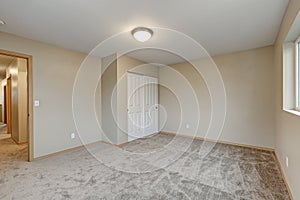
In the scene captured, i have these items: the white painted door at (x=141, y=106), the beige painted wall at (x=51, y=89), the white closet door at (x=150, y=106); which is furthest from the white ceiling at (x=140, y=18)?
the white closet door at (x=150, y=106)

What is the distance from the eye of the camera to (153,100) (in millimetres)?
4793

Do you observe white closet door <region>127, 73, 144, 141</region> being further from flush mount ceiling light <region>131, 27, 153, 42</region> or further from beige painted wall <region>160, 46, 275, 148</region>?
flush mount ceiling light <region>131, 27, 153, 42</region>

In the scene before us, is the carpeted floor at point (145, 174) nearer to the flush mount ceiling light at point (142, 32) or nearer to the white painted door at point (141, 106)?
the white painted door at point (141, 106)

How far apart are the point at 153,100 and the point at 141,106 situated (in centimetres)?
64

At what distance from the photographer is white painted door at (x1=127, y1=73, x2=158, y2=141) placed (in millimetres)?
3908

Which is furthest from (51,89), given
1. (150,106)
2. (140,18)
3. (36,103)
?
(150,106)

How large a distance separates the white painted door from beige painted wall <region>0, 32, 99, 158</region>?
4.38ft

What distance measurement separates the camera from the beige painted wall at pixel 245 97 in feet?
10.1

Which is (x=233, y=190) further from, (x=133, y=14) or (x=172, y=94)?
(x=172, y=94)

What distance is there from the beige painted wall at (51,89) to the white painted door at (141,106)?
4.38 feet

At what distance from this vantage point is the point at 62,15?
1931 mm

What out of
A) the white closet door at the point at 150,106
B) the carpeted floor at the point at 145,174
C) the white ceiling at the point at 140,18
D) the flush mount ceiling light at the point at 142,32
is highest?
the white ceiling at the point at 140,18

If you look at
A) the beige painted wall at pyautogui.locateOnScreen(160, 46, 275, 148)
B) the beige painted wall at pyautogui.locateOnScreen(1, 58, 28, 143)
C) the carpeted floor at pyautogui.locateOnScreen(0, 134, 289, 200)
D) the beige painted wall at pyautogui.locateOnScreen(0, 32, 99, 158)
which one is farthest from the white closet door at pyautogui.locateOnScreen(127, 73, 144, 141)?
the beige painted wall at pyautogui.locateOnScreen(1, 58, 28, 143)

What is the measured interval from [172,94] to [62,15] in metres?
3.45
